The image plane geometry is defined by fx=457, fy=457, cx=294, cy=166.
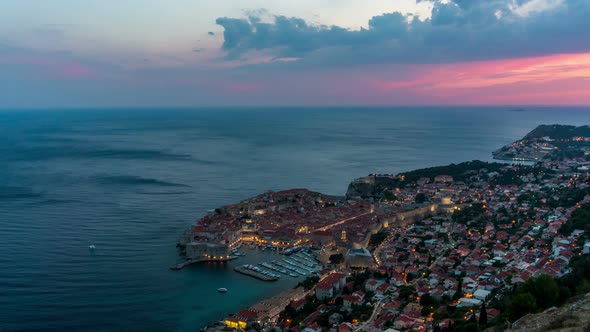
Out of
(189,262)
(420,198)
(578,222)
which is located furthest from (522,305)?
(420,198)

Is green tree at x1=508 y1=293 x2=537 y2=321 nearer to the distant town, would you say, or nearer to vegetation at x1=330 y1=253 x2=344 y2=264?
the distant town

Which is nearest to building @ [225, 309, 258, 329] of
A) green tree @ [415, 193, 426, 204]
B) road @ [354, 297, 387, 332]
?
road @ [354, 297, 387, 332]

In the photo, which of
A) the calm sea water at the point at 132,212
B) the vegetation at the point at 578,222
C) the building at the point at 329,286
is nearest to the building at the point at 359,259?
the building at the point at 329,286

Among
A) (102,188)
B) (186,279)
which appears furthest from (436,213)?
(102,188)

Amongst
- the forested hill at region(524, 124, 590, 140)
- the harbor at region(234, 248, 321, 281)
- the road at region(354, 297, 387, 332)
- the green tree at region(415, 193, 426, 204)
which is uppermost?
the forested hill at region(524, 124, 590, 140)

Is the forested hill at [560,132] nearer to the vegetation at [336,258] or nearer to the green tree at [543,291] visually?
the vegetation at [336,258]

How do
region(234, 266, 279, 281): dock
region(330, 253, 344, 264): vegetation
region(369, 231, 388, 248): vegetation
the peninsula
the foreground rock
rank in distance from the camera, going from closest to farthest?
the foreground rock, region(234, 266, 279, 281): dock, region(330, 253, 344, 264): vegetation, region(369, 231, 388, 248): vegetation, the peninsula
